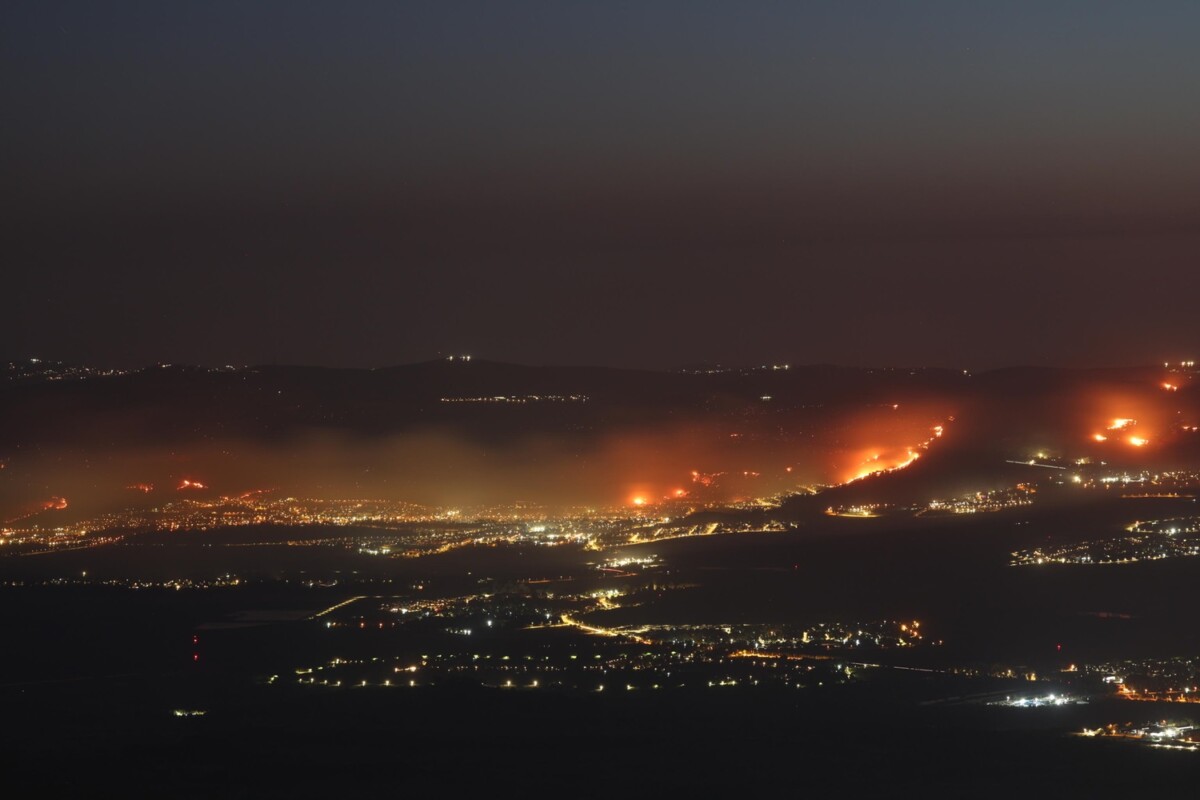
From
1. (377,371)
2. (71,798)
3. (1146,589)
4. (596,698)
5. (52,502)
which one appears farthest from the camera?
(377,371)

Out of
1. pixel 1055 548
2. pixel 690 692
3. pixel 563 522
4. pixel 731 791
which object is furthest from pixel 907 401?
pixel 731 791

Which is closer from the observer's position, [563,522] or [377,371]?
[563,522]

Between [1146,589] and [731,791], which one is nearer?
[731,791]

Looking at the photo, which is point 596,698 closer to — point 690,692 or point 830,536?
point 690,692

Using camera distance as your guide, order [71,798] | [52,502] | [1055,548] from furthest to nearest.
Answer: [52,502]
[1055,548]
[71,798]

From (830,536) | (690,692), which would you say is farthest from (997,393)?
(690,692)

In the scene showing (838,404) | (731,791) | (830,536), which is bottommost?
(731,791)

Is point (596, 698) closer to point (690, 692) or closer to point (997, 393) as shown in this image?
point (690, 692)

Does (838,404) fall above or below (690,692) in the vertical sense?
above

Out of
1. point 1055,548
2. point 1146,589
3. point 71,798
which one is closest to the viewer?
point 71,798
